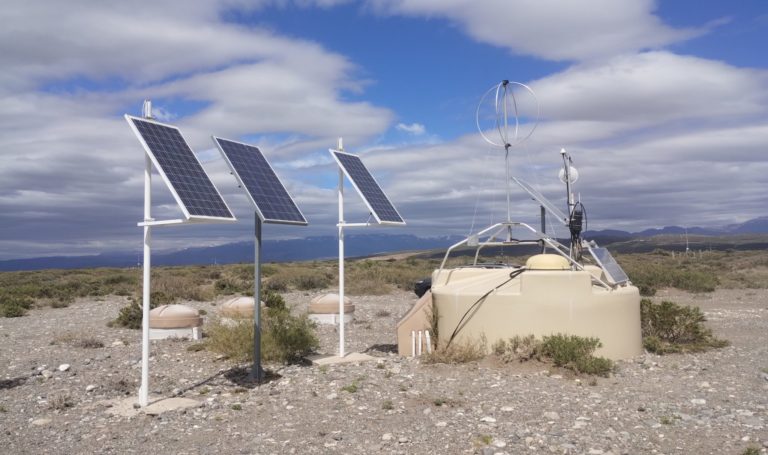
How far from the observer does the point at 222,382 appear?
38.7ft

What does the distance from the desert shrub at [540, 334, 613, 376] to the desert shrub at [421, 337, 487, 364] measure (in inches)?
47.2

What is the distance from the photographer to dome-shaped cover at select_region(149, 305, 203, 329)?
53.9 ft

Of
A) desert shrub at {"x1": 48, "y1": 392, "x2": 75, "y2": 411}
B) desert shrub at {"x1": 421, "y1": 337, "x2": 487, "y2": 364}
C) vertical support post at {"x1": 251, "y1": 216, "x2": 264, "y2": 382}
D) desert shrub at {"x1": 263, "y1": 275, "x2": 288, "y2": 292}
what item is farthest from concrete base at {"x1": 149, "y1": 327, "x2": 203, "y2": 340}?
desert shrub at {"x1": 263, "y1": 275, "x2": 288, "y2": 292}

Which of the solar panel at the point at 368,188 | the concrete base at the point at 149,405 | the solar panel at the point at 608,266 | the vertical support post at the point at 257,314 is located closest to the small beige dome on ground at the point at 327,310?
the solar panel at the point at 368,188

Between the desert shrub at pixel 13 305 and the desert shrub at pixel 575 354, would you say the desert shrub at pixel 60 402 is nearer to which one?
the desert shrub at pixel 575 354

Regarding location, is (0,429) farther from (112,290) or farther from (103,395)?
(112,290)

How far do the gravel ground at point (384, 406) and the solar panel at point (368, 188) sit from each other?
114 inches

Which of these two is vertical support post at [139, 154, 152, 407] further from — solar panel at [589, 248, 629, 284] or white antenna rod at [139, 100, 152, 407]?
solar panel at [589, 248, 629, 284]

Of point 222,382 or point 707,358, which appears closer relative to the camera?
point 222,382

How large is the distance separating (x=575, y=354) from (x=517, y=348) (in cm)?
116

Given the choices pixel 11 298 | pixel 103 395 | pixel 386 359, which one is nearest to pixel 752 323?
pixel 386 359

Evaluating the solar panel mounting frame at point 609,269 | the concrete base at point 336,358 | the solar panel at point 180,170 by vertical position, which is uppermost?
the solar panel at point 180,170

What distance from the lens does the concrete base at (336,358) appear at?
1333cm

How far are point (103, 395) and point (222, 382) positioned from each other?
1.90 meters
